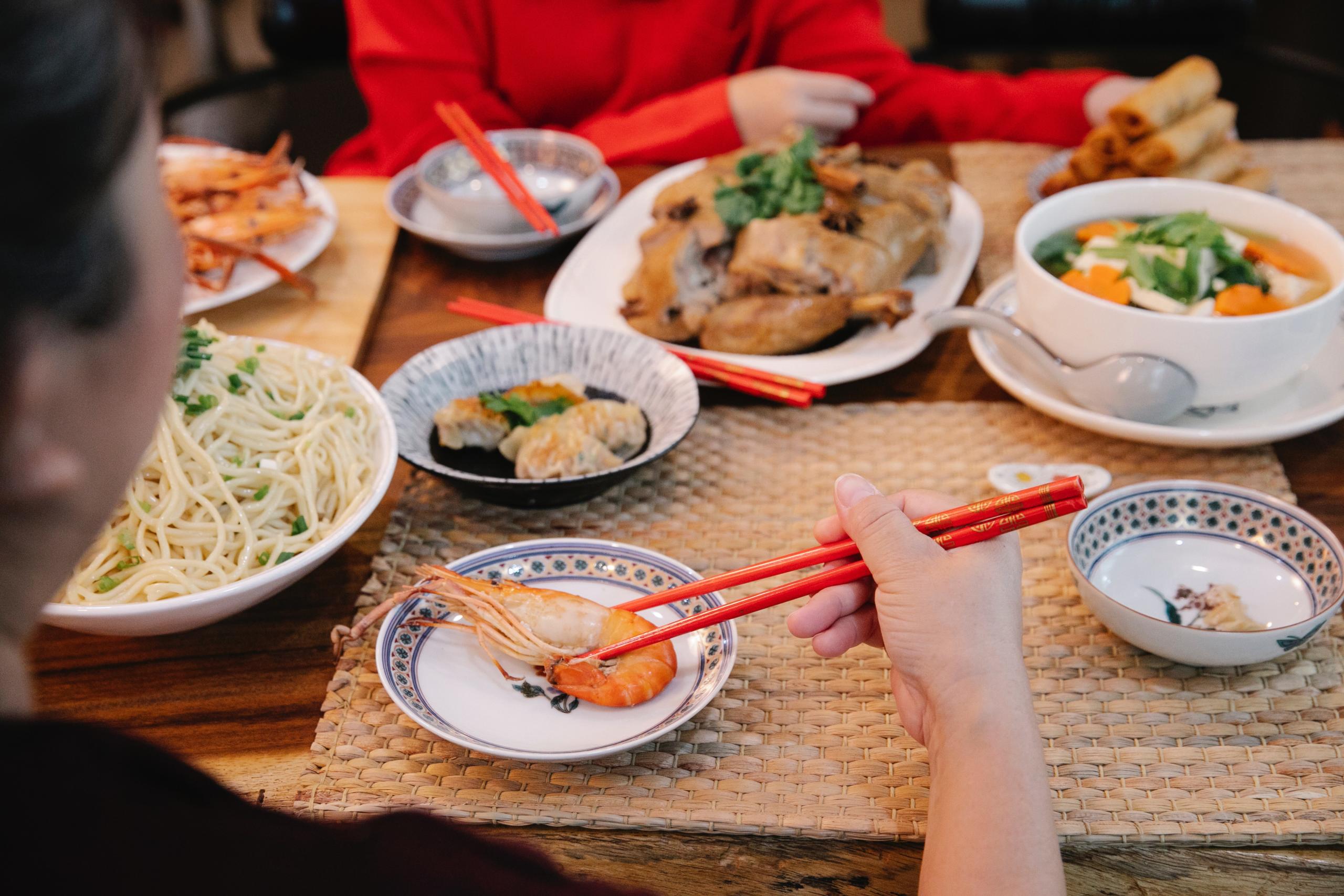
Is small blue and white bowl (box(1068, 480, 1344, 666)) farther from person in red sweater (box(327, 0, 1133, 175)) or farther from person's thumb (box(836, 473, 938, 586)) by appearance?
person in red sweater (box(327, 0, 1133, 175))

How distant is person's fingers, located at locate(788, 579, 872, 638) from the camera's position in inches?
42.1

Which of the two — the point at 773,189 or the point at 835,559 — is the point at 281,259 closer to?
the point at 773,189

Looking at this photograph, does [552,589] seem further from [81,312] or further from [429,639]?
[81,312]

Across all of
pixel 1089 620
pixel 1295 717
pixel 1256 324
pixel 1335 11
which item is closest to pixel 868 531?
pixel 1089 620

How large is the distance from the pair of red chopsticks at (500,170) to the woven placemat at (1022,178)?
850 mm

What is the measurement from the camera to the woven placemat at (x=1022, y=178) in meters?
2.01

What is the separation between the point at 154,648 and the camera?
3.93 feet

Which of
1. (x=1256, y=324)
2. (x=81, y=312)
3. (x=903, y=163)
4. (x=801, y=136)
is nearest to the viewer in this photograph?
(x=81, y=312)

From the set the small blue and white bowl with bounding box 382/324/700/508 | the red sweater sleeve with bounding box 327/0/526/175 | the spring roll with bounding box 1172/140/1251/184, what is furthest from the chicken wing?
the red sweater sleeve with bounding box 327/0/526/175

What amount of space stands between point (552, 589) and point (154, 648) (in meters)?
0.48

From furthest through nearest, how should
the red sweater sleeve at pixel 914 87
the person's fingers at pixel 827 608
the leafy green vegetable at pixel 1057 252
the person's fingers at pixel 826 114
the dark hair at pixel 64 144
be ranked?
the red sweater sleeve at pixel 914 87 < the person's fingers at pixel 826 114 < the leafy green vegetable at pixel 1057 252 < the person's fingers at pixel 827 608 < the dark hair at pixel 64 144

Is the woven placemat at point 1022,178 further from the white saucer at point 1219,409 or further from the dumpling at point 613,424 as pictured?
the dumpling at point 613,424

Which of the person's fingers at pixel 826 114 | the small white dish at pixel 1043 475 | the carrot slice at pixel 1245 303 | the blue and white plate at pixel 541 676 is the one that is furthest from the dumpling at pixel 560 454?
the person's fingers at pixel 826 114

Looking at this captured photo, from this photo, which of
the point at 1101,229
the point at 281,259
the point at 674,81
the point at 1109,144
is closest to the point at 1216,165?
the point at 1109,144
